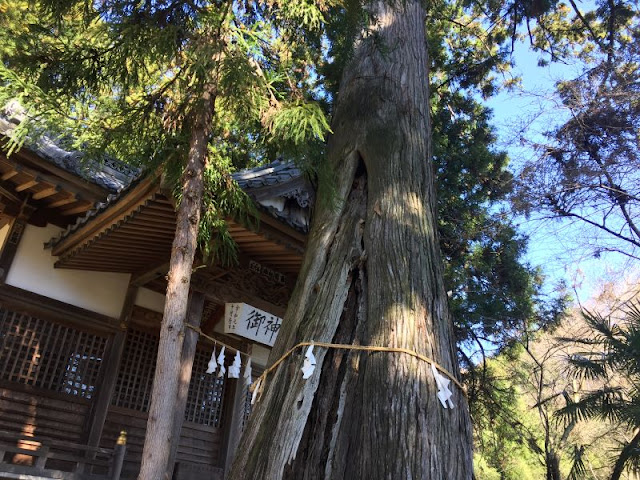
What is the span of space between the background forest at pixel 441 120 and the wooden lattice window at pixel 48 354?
198 cm

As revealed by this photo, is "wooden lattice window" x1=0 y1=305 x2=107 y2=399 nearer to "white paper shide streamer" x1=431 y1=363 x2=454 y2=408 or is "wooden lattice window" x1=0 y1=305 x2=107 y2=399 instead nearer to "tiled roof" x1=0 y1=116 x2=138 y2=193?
"tiled roof" x1=0 y1=116 x2=138 y2=193

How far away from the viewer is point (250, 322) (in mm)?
5770

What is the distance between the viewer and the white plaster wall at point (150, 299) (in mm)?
6376

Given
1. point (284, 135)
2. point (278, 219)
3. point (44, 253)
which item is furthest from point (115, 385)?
point (284, 135)

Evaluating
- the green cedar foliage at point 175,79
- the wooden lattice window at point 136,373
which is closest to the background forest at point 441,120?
the green cedar foliage at point 175,79

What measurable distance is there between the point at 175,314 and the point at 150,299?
3418mm

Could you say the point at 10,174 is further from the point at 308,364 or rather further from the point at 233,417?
the point at 308,364

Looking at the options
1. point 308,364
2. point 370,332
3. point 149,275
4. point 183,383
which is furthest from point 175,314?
point 149,275

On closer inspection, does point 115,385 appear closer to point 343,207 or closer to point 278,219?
point 278,219

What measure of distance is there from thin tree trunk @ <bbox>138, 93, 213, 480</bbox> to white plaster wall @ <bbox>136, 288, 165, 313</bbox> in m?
3.12

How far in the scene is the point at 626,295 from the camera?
8.89 m

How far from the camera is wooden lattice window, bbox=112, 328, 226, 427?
20.1 feet

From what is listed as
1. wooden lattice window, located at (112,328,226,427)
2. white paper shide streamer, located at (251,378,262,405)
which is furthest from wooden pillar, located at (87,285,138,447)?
white paper shide streamer, located at (251,378,262,405)

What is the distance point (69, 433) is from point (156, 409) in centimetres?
315
